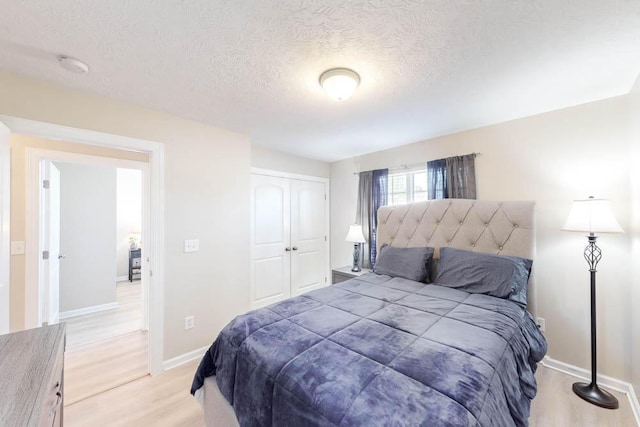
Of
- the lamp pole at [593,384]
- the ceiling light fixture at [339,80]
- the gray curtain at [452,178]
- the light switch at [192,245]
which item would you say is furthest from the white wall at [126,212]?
the lamp pole at [593,384]

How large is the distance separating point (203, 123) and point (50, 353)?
2.18 metres

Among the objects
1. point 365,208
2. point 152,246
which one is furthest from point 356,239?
point 152,246

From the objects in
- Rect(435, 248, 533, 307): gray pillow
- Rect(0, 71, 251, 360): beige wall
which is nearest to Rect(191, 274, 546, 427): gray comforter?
Rect(435, 248, 533, 307): gray pillow

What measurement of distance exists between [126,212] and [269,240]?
466 cm

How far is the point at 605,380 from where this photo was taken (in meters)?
2.01

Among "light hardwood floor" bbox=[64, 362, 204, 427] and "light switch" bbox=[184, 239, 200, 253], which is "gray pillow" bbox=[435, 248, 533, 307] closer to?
"light hardwood floor" bbox=[64, 362, 204, 427]

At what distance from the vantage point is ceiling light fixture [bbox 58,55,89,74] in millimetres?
1524

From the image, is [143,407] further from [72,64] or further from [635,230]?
[635,230]

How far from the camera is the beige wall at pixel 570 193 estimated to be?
77.9 inches

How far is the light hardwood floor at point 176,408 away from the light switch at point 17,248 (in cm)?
156

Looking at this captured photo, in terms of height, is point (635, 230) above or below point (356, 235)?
above

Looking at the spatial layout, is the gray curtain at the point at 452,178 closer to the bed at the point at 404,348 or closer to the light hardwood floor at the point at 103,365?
the bed at the point at 404,348

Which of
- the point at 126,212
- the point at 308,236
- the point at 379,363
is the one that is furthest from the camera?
the point at 126,212

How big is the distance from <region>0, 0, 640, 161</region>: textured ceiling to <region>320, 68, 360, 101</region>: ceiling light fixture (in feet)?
0.16
